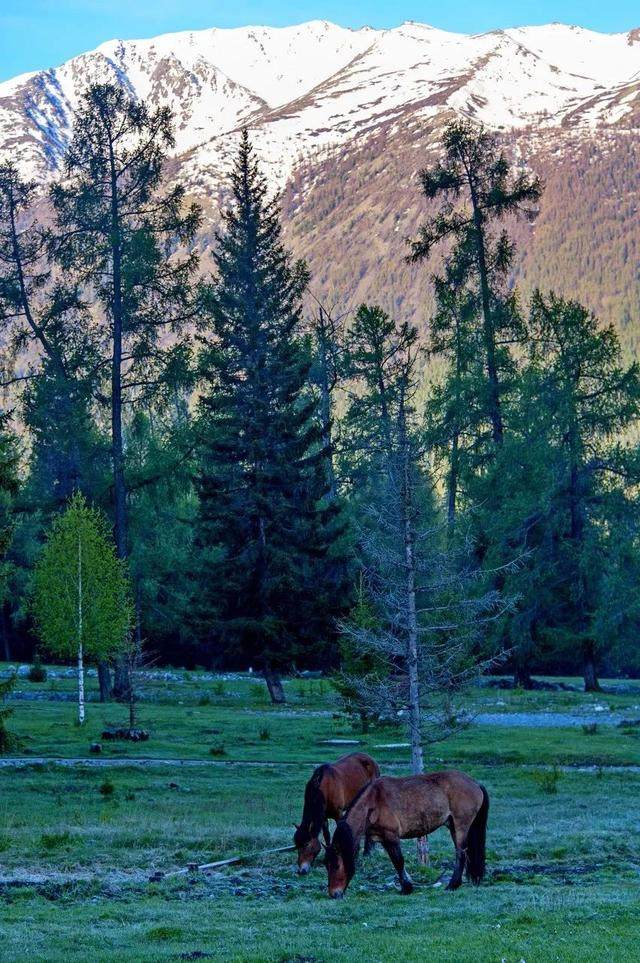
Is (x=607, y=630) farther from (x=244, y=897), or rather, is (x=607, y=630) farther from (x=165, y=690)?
(x=244, y=897)

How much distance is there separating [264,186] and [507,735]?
101 feet

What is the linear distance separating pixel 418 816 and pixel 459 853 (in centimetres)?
70

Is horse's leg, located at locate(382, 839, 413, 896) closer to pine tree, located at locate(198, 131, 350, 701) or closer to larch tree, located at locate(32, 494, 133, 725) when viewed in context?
larch tree, located at locate(32, 494, 133, 725)

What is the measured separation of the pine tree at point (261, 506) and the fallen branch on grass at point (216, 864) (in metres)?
30.4

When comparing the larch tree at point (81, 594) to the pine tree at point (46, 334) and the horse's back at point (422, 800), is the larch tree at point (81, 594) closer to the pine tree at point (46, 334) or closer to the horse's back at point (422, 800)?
the pine tree at point (46, 334)

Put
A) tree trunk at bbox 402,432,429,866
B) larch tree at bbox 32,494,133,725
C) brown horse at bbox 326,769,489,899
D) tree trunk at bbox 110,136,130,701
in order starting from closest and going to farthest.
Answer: brown horse at bbox 326,769,489,899 → tree trunk at bbox 402,432,429,866 → larch tree at bbox 32,494,133,725 → tree trunk at bbox 110,136,130,701

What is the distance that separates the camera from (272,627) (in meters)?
49.4

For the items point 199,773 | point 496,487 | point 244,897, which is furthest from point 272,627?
point 244,897

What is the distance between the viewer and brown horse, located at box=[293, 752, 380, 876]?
57.5ft

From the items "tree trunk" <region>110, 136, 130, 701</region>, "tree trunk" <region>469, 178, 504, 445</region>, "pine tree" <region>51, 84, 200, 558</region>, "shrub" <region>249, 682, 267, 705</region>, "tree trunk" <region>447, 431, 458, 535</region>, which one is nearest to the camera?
"tree trunk" <region>110, 136, 130, 701</region>

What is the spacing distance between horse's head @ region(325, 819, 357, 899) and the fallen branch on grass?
2.59 meters

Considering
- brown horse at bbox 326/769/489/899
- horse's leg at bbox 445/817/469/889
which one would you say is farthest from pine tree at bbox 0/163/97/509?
horse's leg at bbox 445/817/469/889

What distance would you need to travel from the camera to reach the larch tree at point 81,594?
41750 mm

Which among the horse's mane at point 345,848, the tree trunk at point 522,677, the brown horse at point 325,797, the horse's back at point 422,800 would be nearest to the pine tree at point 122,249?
the tree trunk at point 522,677
